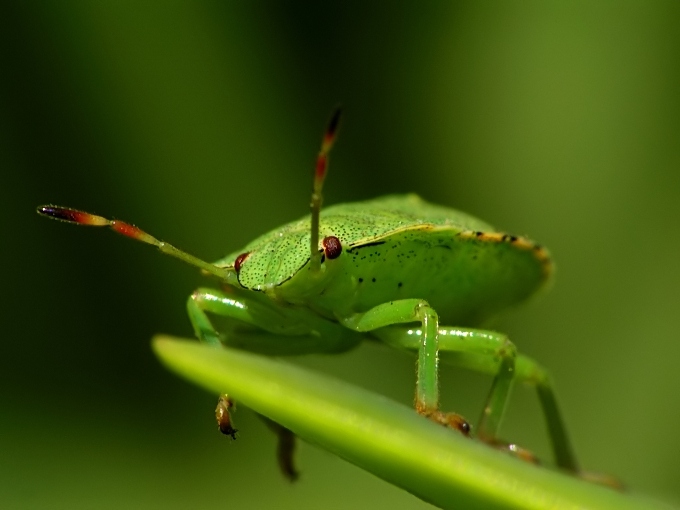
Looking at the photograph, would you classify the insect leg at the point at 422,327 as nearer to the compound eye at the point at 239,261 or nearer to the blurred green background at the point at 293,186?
the compound eye at the point at 239,261

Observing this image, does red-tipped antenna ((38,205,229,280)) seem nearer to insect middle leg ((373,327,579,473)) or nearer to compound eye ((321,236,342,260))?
compound eye ((321,236,342,260))

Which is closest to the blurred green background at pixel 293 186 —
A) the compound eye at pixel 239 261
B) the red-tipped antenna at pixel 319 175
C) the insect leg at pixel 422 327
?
the insect leg at pixel 422 327

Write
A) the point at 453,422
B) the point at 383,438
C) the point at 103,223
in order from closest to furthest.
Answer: the point at 383,438 < the point at 453,422 < the point at 103,223

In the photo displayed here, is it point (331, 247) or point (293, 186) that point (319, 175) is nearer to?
point (331, 247)

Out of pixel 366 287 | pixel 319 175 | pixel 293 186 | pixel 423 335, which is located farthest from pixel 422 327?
pixel 293 186

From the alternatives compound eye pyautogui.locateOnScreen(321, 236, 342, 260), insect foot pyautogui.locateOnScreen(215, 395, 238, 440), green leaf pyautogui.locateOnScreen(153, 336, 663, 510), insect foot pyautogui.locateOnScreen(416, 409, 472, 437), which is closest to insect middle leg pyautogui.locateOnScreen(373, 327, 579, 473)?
compound eye pyautogui.locateOnScreen(321, 236, 342, 260)

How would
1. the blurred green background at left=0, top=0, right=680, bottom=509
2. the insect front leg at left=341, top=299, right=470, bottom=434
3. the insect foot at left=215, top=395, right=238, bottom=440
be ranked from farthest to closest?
the blurred green background at left=0, top=0, right=680, bottom=509 < the insect foot at left=215, top=395, right=238, bottom=440 < the insect front leg at left=341, top=299, right=470, bottom=434
